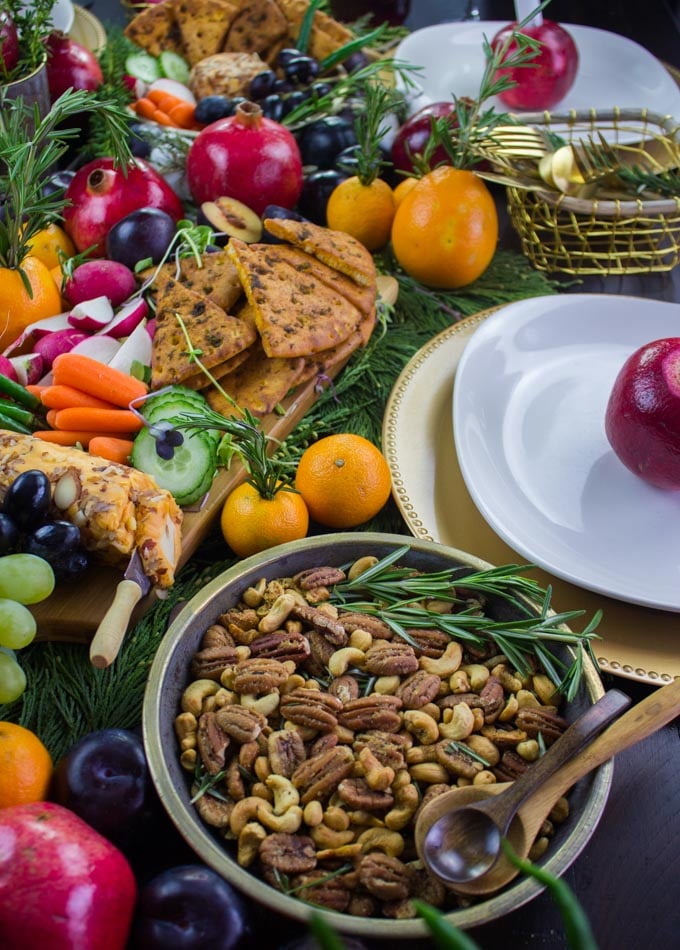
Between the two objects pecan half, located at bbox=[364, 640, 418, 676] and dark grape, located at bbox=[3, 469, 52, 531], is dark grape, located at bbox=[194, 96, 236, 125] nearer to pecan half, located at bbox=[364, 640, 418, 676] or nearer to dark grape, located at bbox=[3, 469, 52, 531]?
dark grape, located at bbox=[3, 469, 52, 531]

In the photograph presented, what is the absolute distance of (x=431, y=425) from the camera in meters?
1.36

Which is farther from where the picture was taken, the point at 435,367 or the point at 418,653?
the point at 435,367

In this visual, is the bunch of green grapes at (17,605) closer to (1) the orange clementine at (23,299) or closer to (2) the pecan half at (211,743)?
(2) the pecan half at (211,743)

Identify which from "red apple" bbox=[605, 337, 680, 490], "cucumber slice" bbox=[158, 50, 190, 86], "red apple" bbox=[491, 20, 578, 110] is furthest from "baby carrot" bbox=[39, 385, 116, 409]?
"red apple" bbox=[491, 20, 578, 110]

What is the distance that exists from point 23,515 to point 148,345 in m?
0.45

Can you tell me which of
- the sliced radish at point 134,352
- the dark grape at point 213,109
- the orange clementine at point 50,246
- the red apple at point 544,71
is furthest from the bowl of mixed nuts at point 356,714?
the red apple at point 544,71

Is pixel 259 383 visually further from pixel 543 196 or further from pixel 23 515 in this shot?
pixel 543 196

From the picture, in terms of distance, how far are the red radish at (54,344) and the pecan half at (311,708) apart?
0.76 metres

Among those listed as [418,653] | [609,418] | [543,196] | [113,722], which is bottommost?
[113,722]

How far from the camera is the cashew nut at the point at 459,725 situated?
885 mm

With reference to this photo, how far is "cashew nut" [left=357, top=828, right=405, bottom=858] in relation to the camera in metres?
0.80

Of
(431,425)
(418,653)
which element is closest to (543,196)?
(431,425)

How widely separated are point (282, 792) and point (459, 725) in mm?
194

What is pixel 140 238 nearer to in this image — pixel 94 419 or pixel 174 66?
pixel 94 419
